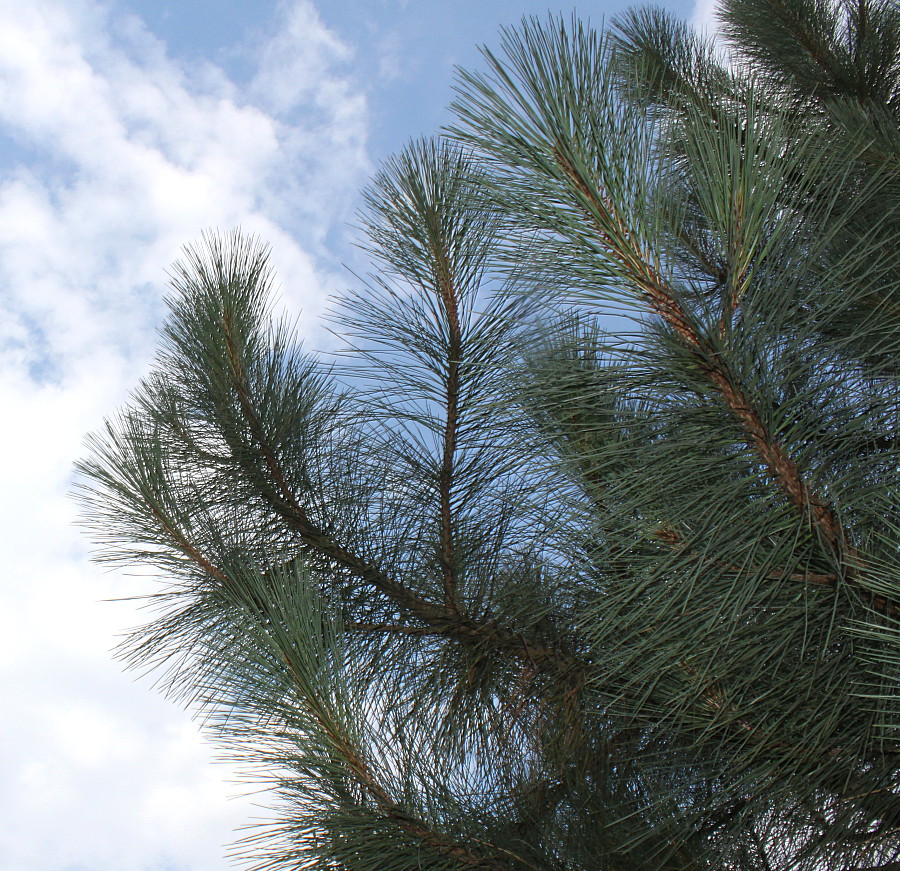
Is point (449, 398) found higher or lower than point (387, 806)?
higher

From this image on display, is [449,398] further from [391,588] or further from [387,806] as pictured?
[387,806]

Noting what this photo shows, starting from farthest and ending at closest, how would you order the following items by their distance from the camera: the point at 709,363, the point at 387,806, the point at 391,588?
1. the point at 391,588
2. the point at 387,806
3. the point at 709,363

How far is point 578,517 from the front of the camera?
1.10 m

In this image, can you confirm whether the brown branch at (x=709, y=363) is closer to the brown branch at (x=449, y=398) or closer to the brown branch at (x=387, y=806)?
the brown branch at (x=387, y=806)

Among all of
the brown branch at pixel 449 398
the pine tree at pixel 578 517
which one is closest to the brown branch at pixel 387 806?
the pine tree at pixel 578 517

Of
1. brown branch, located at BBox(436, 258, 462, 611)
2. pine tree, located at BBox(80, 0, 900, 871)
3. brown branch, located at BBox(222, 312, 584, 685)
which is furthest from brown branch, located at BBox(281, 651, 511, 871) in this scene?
brown branch, located at BBox(436, 258, 462, 611)

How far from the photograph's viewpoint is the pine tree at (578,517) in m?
0.81

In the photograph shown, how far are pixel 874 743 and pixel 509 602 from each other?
0.64m

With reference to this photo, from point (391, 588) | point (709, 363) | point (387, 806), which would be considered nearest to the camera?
point (709, 363)

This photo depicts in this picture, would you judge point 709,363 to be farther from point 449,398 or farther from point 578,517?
point 449,398

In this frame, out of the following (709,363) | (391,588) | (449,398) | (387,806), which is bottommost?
(387,806)

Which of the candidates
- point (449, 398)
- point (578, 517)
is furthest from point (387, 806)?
point (449, 398)

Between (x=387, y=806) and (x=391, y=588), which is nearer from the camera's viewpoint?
(x=387, y=806)

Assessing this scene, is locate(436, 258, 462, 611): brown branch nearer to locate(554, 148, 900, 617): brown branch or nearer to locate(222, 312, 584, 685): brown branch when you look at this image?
locate(222, 312, 584, 685): brown branch
